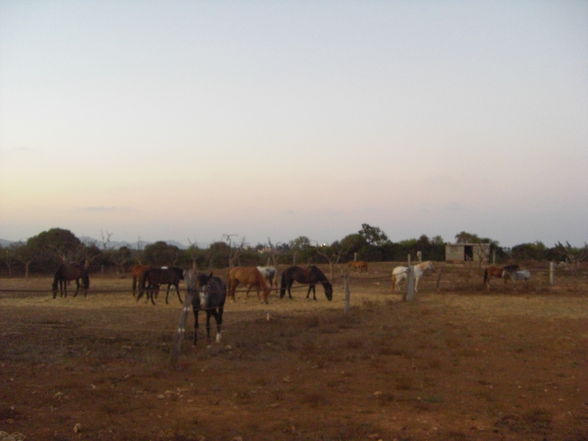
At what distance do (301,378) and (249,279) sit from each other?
1289cm

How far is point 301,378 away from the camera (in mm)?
8273

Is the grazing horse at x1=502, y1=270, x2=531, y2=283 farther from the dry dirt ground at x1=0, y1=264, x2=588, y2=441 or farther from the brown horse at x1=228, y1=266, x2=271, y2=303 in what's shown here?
the brown horse at x1=228, y1=266, x2=271, y2=303

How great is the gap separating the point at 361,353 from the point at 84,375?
4.73m

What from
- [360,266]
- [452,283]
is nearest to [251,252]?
[360,266]

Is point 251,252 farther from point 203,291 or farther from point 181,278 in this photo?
point 203,291

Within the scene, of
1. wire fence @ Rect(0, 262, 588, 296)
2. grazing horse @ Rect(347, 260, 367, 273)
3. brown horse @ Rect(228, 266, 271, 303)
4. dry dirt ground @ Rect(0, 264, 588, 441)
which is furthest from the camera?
grazing horse @ Rect(347, 260, 367, 273)

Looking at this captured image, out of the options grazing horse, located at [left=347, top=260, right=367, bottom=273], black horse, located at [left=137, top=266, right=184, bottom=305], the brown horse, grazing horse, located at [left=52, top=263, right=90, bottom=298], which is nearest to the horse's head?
the brown horse

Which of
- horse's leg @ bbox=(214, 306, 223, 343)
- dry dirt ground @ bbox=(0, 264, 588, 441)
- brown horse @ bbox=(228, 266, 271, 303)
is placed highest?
brown horse @ bbox=(228, 266, 271, 303)

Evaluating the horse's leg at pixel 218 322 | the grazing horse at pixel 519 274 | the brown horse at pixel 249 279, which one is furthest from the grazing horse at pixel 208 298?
the grazing horse at pixel 519 274

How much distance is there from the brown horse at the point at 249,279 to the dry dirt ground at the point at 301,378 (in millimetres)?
4222

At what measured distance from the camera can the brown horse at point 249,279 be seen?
2042 centimetres

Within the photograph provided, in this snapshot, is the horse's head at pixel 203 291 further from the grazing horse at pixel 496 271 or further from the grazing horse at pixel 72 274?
the grazing horse at pixel 496 271

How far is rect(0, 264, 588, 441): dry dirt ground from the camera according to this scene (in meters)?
5.96

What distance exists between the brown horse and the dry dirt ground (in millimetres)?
4222
